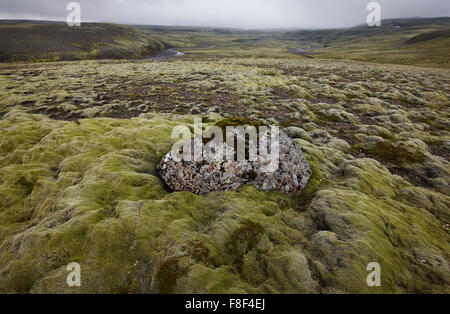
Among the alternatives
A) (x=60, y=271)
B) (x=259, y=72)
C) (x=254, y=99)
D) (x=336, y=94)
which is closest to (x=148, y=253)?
(x=60, y=271)

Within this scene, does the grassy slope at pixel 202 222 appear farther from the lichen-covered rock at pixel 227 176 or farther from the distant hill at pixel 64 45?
the distant hill at pixel 64 45

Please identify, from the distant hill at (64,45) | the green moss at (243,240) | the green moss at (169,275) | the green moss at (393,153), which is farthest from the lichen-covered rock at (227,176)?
the distant hill at (64,45)

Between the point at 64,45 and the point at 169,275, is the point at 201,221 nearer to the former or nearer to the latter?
the point at 169,275

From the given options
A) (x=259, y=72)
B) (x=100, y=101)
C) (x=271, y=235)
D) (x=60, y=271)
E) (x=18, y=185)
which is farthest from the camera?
(x=259, y=72)

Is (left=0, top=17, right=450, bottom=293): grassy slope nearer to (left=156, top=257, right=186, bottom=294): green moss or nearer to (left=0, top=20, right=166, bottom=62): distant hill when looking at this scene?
(left=156, top=257, right=186, bottom=294): green moss

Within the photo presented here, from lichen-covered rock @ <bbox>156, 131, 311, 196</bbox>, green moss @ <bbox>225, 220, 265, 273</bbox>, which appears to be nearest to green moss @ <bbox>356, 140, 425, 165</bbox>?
lichen-covered rock @ <bbox>156, 131, 311, 196</bbox>

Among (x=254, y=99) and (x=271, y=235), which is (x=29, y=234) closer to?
(x=271, y=235)

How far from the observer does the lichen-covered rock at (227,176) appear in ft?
32.5

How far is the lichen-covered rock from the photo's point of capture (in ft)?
32.5

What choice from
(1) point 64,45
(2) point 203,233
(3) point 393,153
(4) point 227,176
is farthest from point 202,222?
(1) point 64,45

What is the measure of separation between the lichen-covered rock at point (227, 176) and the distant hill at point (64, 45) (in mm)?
127361

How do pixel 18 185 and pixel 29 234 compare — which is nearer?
pixel 29 234
